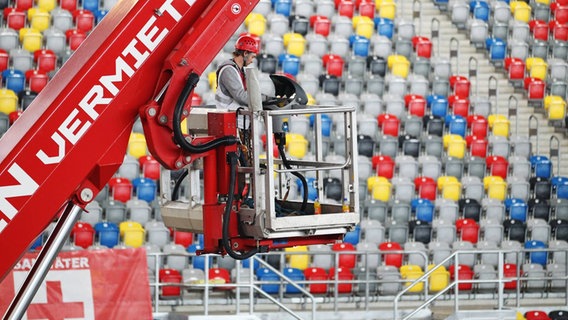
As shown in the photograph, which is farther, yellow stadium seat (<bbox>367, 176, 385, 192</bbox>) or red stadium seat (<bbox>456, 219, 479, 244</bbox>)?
yellow stadium seat (<bbox>367, 176, 385, 192</bbox>)

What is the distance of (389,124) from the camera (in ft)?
66.5

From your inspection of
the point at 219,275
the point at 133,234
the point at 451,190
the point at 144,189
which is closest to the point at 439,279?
the point at 451,190

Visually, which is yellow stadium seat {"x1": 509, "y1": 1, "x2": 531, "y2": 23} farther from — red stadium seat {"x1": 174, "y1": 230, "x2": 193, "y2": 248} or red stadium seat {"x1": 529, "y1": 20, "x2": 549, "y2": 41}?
red stadium seat {"x1": 174, "y1": 230, "x2": 193, "y2": 248}

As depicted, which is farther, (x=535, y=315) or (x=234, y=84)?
(x=535, y=315)

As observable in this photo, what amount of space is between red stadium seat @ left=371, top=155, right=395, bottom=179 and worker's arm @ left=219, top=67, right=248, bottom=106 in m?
11.3

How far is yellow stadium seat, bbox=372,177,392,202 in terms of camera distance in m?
19.1

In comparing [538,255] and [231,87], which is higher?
[231,87]

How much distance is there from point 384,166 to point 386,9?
14.0ft

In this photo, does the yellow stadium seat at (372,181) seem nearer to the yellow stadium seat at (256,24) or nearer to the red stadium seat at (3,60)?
the yellow stadium seat at (256,24)

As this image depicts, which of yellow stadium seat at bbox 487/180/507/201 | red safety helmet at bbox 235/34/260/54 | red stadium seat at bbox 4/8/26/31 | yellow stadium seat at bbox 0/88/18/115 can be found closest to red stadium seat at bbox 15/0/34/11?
red stadium seat at bbox 4/8/26/31

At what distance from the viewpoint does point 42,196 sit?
696 centimetres

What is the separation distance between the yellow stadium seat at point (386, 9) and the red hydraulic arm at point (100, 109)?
607 inches

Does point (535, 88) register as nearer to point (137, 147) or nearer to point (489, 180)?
point (489, 180)

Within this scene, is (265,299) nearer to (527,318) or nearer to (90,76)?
(527,318)
